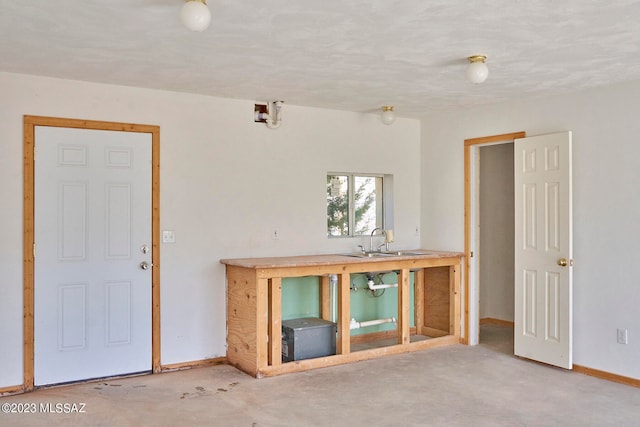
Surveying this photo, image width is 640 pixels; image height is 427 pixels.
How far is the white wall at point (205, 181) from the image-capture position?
4.20 metres

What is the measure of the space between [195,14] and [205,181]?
2.42m

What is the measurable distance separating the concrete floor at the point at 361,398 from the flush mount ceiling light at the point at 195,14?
7.89 ft

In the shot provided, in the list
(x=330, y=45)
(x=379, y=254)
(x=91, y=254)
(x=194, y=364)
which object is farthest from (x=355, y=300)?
(x=330, y=45)

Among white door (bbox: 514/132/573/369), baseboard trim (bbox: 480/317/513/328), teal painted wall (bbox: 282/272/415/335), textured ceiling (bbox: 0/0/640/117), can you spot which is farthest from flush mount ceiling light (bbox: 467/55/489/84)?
baseboard trim (bbox: 480/317/513/328)

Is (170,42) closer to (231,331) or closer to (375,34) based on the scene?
(375,34)

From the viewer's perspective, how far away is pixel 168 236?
4.80 metres

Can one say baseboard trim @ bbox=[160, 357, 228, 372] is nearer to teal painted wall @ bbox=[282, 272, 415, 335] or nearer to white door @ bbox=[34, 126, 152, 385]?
white door @ bbox=[34, 126, 152, 385]

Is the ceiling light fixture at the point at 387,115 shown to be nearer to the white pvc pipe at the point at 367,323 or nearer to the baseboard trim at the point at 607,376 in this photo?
the white pvc pipe at the point at 367,323

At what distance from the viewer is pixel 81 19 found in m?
3.04

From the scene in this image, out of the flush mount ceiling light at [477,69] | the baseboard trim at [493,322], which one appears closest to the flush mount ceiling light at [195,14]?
the flush mount ceiling light at [477,69]

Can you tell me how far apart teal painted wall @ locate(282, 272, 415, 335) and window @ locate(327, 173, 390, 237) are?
21.0 inches

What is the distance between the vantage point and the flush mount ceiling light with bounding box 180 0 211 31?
2707 millimetres

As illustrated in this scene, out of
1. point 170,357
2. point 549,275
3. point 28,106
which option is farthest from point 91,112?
point 549,275

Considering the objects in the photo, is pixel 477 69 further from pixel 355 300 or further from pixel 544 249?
pixel 355 300
